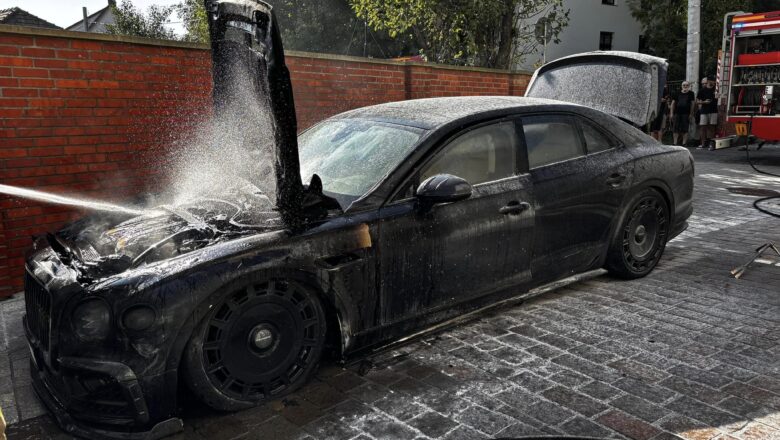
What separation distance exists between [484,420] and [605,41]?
29.0 meters

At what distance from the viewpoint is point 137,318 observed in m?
2.73

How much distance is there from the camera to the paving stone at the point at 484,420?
291 centimetres

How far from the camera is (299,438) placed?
2885mm

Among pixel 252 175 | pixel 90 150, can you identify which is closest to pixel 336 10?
pixel 90 150

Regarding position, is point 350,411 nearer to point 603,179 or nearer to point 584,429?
point 584,429

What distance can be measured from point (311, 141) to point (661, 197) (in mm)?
3100

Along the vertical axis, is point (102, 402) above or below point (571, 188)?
below

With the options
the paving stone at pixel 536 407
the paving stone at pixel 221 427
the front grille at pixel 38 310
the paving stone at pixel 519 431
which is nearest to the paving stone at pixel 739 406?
the paving stone at pixel 536 407

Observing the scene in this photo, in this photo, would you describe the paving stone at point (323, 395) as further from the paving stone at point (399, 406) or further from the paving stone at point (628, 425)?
the paving stone at point (628, 425)

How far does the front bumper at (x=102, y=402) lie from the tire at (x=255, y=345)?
0.25m

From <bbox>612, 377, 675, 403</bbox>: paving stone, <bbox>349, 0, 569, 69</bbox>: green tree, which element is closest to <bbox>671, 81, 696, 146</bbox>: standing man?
<bbox>349, 0, 569, 69</bbox>: green tree

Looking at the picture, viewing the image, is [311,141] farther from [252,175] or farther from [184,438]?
[184,438]

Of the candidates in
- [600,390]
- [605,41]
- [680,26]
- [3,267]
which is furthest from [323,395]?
[605,41]

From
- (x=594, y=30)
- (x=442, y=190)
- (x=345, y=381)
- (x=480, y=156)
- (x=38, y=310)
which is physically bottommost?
(x=345, y=381)
